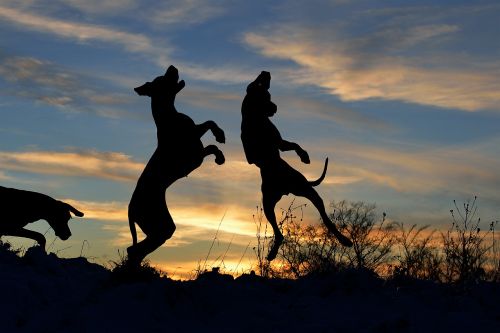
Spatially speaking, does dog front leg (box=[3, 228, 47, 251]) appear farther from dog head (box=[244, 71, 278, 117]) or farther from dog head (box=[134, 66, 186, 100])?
dog head (box=[244, 71, 278, 117])

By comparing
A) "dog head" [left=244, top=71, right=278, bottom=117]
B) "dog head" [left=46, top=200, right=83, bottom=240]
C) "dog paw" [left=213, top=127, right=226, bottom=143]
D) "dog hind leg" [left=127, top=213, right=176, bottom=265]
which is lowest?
"dog hind leg" [left=127, top=213, right=176, bottom=265]

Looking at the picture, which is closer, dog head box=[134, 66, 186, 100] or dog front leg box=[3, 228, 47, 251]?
dog head box=[134, 66, 186, 100]

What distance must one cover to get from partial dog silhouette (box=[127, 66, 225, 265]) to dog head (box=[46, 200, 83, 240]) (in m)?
3.60

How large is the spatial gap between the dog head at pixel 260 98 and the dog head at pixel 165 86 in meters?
1.31

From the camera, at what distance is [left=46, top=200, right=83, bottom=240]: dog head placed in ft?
39.1

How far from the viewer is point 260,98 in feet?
32.2

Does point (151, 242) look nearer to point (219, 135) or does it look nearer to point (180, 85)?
point (219, 135)

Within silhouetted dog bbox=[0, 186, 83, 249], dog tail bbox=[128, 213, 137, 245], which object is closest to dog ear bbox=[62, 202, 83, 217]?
silhouetted dog bbox=[0, 186, 83, 249]

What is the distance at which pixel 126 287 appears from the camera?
25.4ft

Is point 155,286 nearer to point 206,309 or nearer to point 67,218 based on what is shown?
point 206,309

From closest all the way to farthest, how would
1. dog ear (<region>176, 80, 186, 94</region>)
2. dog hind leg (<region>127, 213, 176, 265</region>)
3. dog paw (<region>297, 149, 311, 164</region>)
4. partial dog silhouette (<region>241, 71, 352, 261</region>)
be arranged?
dog hind leg (<region>127, 213, 176, 265</region>), dog ear (<region>176, 80, 186, 94</region>), partial dog silhouette (<region>241, 71, 352, 261</region>), dog paw (<region>297, 149, 311, 164</region>)

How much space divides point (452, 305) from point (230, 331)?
2398 mm

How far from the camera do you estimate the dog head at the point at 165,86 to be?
881 centimetres

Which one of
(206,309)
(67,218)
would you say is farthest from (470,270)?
(67,218)
